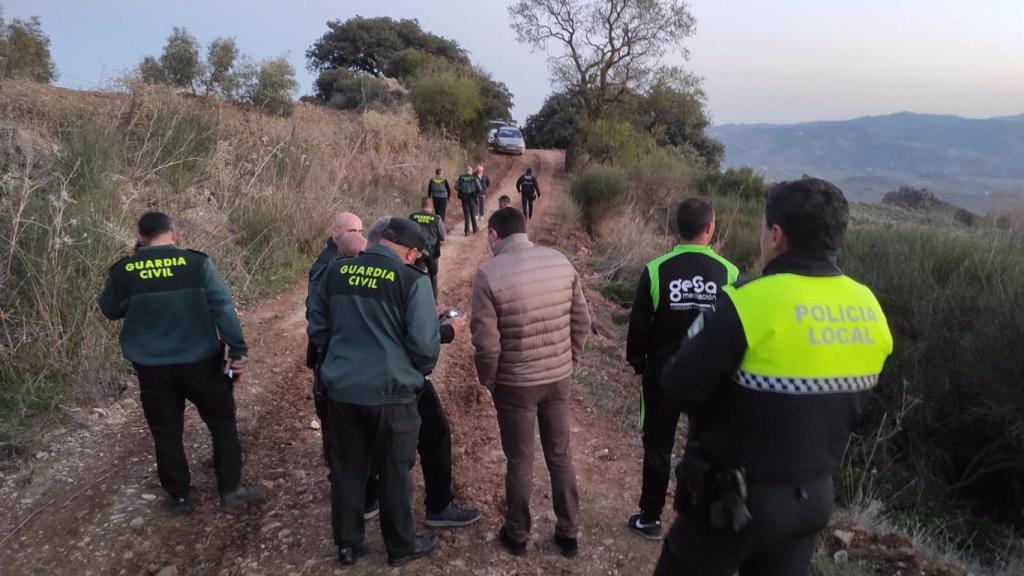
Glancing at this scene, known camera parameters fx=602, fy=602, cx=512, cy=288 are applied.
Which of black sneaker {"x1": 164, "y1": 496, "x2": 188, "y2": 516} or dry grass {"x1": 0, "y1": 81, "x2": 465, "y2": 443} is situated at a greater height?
dry grass {"x1": 0, "y1": 81, "x2": 465, "y2": 443}

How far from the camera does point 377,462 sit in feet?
9.57

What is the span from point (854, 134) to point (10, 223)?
136m

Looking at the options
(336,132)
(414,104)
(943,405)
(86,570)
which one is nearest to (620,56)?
(414,104)

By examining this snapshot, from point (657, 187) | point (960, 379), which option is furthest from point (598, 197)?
point (960, 379)

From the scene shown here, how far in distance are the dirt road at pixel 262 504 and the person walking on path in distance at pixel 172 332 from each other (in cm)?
42

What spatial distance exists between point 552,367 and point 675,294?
2.32ft

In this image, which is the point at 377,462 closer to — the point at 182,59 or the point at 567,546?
the point at 567,546

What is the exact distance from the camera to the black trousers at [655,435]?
3121 millimetres

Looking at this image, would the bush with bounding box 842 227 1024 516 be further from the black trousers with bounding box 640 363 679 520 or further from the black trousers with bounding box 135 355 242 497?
the black trousers with bounding box 135 355 242 497

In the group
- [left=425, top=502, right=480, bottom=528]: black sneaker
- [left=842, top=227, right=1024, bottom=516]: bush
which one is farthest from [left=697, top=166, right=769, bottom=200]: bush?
[left=425, top=502, right=480, bottom=528]: black sneaker

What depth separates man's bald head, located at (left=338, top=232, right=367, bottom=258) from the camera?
3645mm

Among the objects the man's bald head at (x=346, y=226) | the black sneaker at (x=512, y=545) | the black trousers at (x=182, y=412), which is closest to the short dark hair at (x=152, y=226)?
the black trousers at (x=182, y=412)

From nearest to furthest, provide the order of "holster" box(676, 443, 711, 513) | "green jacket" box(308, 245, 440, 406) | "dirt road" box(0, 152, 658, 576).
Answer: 1. "holster" box(676, 443, 711, 513)
2. "green jacket" box(308, 245, 440, 406)
3. "dirt road" box(0, 152, 658, 576)

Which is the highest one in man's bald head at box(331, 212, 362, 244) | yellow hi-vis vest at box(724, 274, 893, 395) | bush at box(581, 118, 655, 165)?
bush at box(581, 118, 655, 165)
